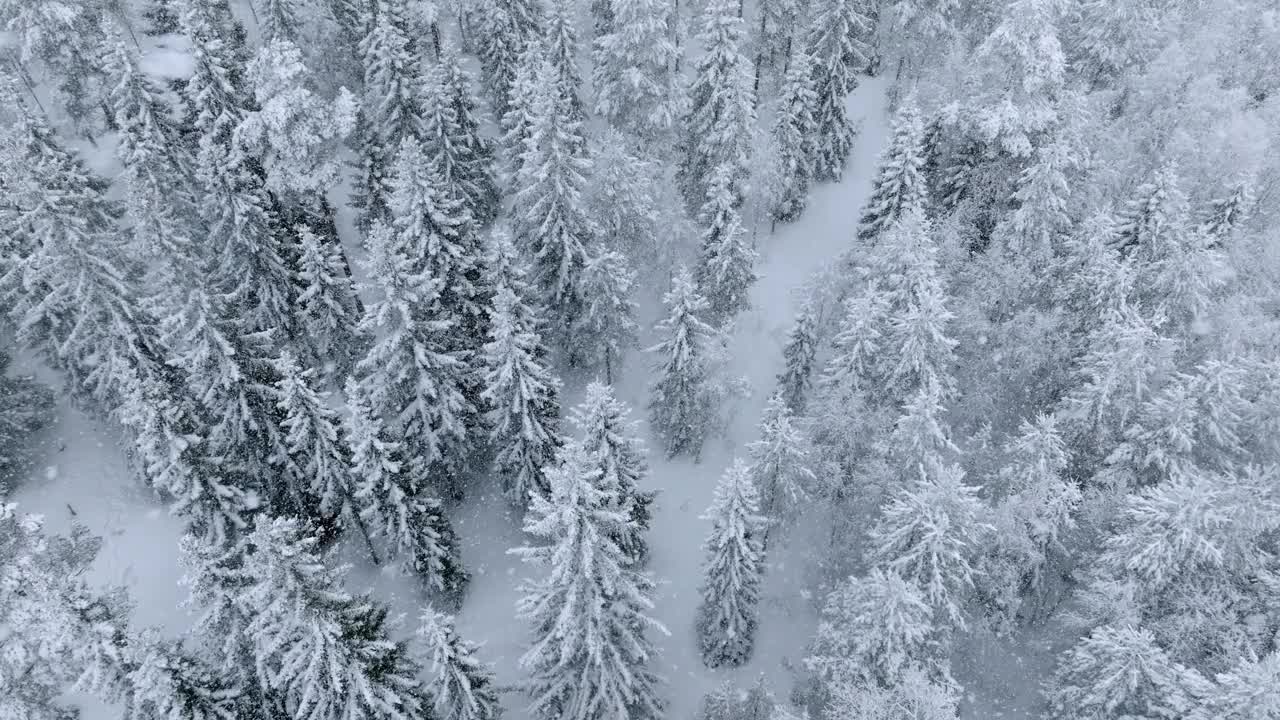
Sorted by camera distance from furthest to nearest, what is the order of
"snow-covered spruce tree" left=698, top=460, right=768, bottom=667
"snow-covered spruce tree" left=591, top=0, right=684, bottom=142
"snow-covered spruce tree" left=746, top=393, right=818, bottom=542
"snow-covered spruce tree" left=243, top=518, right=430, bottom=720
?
"snow-covered spruce tree" left=591, top=0, right=684, bottom=142 → "snow-covered spruce tree" left=746, top=393, right=818, bottom=542 → "snow-covered spruce tree" left=698, top=460, right=768, bottom=667 → "snow-covered spruce tree" left=243, top=518, right=430, bottom=720

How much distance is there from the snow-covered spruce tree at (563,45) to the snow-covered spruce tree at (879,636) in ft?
97.7

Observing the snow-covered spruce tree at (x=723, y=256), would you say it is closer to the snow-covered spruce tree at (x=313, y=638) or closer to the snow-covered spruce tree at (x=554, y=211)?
the snow-covered spruce tree at (x=554, y=211)

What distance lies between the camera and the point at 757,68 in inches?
2189

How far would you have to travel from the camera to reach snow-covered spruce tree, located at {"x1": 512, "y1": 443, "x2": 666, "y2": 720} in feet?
72.6

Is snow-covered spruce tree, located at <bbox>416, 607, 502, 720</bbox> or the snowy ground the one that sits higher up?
snow-covered spruce tree, located at <bbox>416, 607, 502, 720</bbox>

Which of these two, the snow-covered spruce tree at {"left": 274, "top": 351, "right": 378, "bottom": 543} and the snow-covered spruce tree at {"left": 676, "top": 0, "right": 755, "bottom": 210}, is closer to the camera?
the snow-covered spruce tree at {"left": 274, "top": 351, "right": 378, "bottom": 543}

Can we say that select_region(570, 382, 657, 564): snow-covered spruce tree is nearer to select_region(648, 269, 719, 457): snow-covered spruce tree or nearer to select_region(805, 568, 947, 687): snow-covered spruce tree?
select_region(648, 269, 719, 457): snow-covered spruce tree

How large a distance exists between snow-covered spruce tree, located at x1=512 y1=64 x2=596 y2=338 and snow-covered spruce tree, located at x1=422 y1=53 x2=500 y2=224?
12.0 ft

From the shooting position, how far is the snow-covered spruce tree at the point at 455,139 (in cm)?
3994

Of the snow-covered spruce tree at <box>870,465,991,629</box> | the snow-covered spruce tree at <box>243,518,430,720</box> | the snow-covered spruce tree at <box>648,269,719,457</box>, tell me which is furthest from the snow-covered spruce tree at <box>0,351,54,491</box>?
the snow-covered spruce tree at <box>870,465,991,629</box>

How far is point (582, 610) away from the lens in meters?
24.3

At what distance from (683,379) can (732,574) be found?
406 inches

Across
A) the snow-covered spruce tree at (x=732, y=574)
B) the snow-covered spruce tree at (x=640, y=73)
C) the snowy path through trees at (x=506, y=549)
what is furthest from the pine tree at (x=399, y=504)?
the snow-covered spruce tree at (x=640, y=73)

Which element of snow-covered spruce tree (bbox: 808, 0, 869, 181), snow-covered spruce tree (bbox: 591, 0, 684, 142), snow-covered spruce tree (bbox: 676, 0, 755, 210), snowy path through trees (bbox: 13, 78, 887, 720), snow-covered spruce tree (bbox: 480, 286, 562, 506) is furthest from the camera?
snow-covered spruce tree (bbox: 808, 0, 869, 181)
